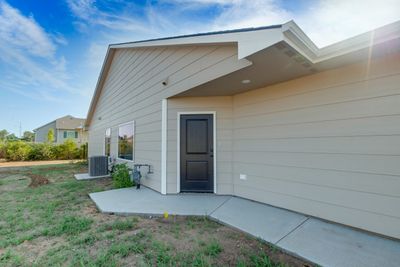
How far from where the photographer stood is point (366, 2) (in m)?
2.66

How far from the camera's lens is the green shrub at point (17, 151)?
14.6m

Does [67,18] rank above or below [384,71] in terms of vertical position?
above

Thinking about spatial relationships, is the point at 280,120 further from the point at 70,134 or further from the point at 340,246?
the point at 70,134

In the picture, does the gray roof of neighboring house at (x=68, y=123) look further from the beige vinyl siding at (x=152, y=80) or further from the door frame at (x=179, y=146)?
the door frame at (x=179, y=146)

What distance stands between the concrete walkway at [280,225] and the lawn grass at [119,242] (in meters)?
0.16

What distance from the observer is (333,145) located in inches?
111

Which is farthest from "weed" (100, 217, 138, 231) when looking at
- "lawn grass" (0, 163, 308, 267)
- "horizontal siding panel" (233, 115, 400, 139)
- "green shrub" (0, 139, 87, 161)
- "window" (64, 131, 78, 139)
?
"window" (64, 131, 78, 139)

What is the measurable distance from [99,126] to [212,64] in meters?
9.67

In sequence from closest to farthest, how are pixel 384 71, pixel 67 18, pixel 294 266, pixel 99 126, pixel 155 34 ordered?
pixel 294 266, pixel 384 71, pixel 155 34, pixel 67 18, pixel 99 126

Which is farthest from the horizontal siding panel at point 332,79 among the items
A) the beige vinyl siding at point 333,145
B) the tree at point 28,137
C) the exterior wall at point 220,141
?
the tree at point 28,137

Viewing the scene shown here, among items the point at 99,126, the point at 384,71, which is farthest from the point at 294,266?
the point at 99,126

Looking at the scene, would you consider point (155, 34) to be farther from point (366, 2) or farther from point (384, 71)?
point (384, 71)

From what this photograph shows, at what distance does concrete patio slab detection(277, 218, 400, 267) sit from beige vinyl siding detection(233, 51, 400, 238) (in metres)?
0.23

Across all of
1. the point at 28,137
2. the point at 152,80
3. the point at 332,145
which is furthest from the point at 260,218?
the point at 28,137
